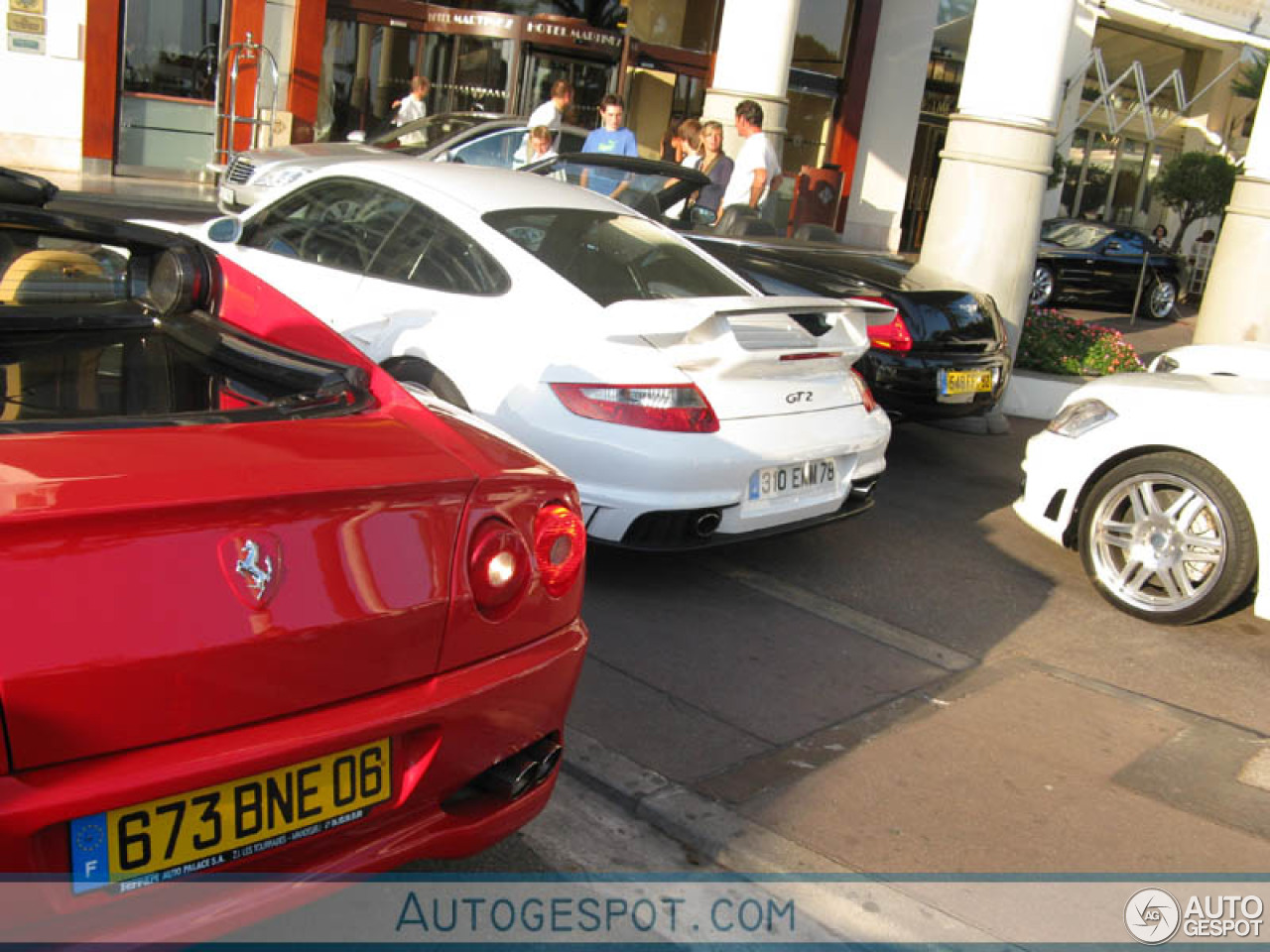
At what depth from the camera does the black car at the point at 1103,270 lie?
1853cm

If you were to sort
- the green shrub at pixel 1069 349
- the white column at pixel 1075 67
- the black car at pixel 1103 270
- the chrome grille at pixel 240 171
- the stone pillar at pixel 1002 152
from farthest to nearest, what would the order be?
the white column at pixel 1075 67
the black car at pixel 1103 270
the chrome grille at pixel 240 171
the green shrub at pixel 1069 349
the stone pillar at pixel 1002 152

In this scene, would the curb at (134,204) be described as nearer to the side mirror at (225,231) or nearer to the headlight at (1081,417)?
the side mirror at (225,231)

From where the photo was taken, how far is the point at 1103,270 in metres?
18.7

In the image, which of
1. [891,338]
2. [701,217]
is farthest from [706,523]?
[701,217]

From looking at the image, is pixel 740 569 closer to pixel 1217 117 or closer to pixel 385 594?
pixel 385 594

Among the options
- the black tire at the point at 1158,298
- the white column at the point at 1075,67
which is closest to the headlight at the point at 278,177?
the black tire at the point at 1158,298

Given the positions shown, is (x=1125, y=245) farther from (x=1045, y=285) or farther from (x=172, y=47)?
(x=172, y=47)

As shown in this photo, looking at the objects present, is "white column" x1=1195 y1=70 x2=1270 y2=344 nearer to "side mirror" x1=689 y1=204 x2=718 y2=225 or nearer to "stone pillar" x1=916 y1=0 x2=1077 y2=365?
"stone pillar" x1=916 y1=0 x2=1077 y2=365

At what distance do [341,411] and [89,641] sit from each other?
0.92m

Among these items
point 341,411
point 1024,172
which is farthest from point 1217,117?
point 341,411

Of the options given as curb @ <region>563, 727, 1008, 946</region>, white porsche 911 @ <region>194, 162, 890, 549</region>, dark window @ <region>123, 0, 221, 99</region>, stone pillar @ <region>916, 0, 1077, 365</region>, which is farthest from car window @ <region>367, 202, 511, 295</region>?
dark window @ <region>123, 0, 221, 99</region>

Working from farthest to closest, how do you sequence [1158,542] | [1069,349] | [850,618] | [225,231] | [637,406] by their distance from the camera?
[1069,349] < [225,231] < [1158,542] < [850,618] < [637,406]

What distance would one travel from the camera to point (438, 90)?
20281 millimetres

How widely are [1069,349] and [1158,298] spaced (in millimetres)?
9933
